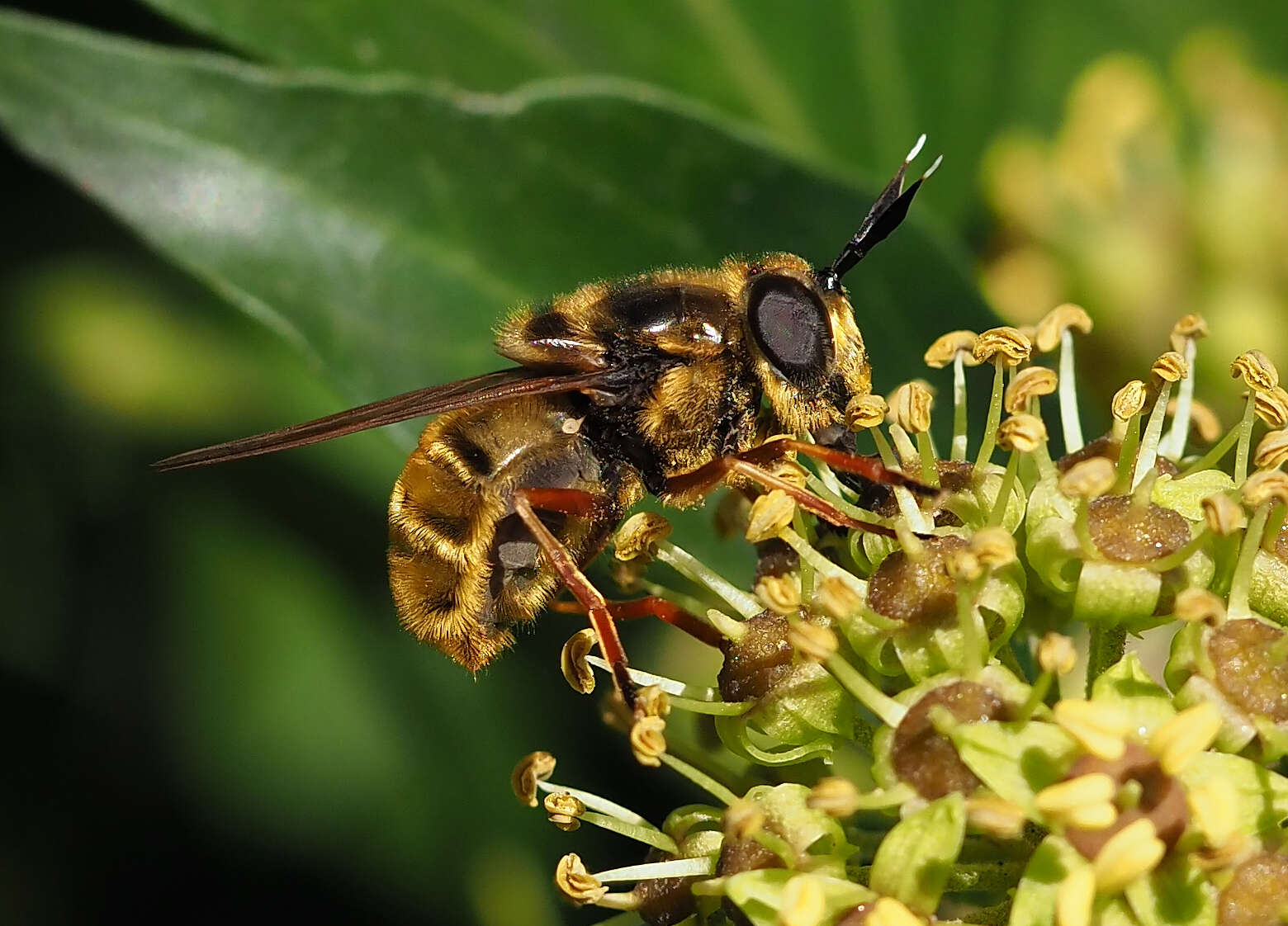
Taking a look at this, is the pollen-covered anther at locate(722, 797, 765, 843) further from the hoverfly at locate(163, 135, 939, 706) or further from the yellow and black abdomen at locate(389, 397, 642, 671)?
the yellow and black abdomen at locate(389, 397, 642, 671)

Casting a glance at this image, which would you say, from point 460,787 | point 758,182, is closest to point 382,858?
point 460,787

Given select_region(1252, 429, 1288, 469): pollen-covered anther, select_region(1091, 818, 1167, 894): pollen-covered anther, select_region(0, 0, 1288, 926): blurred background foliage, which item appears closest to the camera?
select_region(1091, 818, 1167, 894): pollen-covered anther

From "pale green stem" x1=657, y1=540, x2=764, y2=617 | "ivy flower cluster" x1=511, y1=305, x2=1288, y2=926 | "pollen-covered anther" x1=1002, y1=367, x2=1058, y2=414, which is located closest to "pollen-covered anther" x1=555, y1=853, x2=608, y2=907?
"ivy flower cluster" x1=511, y1=305, x2=1288, y2=926

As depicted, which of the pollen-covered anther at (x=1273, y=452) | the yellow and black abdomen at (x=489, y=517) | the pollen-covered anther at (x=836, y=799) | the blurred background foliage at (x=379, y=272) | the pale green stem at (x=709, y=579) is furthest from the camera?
the blurred background foliage at (x=379, y=272)

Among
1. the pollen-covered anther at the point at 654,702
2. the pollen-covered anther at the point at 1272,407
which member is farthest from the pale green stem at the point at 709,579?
the pollen-covered anther at the point at 1272,407

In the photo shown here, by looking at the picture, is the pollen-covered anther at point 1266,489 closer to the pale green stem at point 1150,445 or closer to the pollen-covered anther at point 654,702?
the pale green stem at point 1150,445
